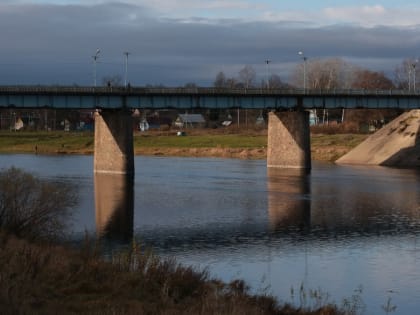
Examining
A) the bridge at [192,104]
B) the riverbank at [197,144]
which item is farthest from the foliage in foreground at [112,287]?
the riverbank at [197,144]

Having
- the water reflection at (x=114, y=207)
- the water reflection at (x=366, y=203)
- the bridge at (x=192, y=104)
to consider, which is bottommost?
the water reflection at (x=366, y=203)

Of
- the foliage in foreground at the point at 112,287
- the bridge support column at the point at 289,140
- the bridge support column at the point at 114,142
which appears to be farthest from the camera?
the bridge support column at the point at 289,140

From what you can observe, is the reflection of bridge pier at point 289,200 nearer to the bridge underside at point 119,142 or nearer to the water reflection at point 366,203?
the water reflection at point 366,203

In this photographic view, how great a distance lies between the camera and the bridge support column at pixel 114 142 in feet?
266

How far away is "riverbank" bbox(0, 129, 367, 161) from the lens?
116875 millimetres

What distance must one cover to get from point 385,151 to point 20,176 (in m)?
78.9

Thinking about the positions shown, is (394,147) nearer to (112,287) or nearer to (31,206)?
(31,206)

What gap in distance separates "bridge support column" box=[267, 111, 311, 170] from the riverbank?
19.3 m

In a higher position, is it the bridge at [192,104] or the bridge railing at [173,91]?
the bridge railing at [173,91]

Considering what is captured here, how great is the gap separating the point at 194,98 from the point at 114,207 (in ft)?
124

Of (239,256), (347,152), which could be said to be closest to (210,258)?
Result: (239,256)

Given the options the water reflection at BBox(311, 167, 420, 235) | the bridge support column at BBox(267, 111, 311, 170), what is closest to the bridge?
the bridge support column at BBox(267, 111, 311, 170)

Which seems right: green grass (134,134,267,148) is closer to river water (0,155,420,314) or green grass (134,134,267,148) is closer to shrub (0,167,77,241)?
river water (0,155,420,314)

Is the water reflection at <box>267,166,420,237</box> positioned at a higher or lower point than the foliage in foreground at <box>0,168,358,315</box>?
lower
